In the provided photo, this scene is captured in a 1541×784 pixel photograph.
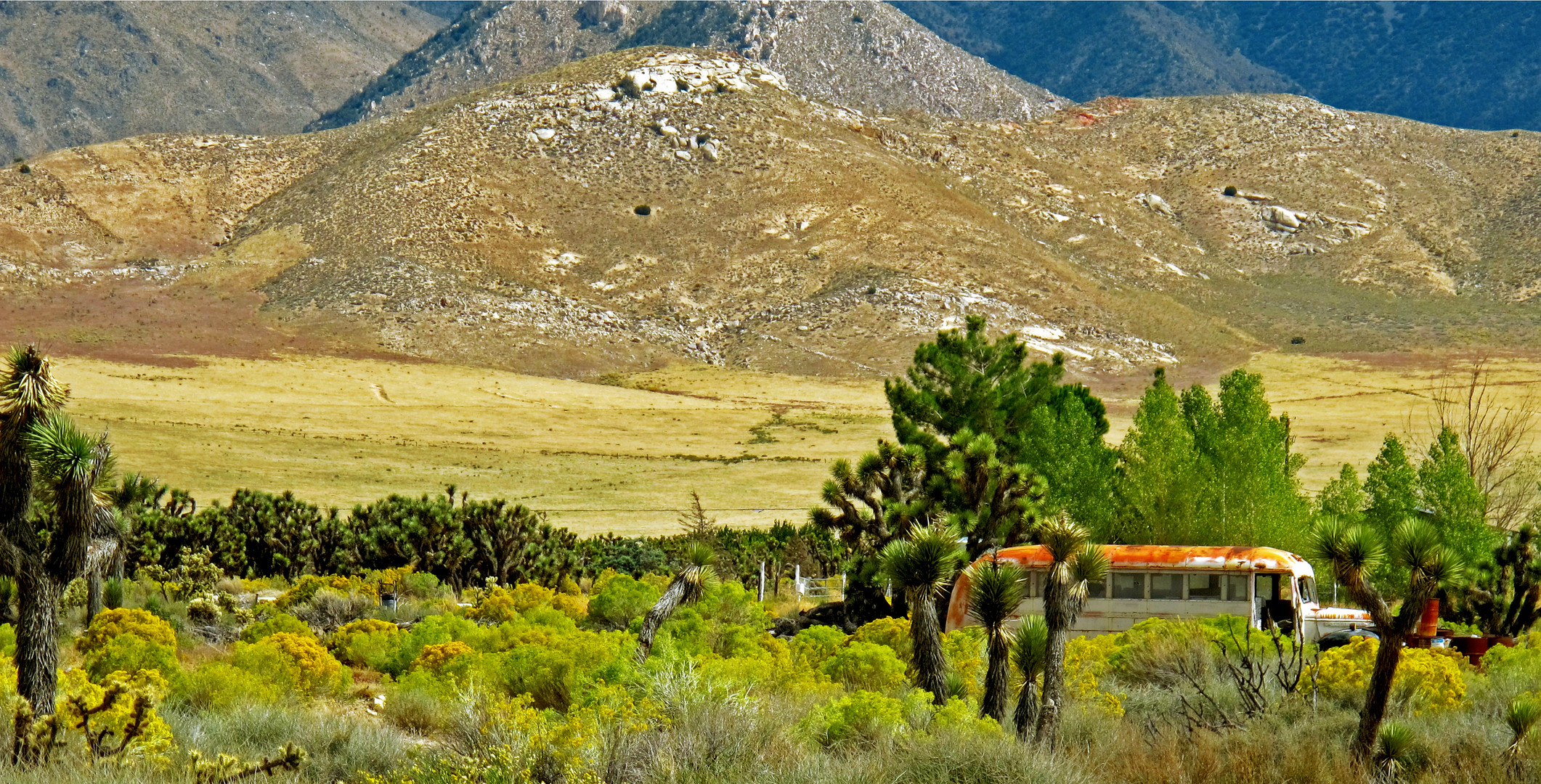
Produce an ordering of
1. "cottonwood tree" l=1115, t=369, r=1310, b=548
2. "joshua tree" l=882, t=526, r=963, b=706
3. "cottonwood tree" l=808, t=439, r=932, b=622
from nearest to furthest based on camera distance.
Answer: "joshua tree" l=882, t=526, r=963, b=706, "cottonwood tree" l=808, t=439, r=932, b=622, "cottonwood tree" l=1115, t=369, r=1310, b=548

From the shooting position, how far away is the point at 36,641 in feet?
45.6

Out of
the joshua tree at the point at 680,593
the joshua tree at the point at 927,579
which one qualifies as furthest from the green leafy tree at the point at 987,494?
the joshua tree at the point at 927,579

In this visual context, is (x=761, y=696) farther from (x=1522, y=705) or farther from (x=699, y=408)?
(x=699, y=408)

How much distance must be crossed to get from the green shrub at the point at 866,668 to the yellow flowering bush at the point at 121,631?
9.52 metres

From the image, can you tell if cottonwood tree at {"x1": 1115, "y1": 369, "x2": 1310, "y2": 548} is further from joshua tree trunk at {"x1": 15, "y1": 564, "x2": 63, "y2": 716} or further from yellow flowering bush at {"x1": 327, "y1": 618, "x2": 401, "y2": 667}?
joshua tree trunk at {"x1": 15, "y1": 564, "x2": 63, "y2": 716}

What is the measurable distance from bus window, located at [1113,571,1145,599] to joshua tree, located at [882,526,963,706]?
13575 mm

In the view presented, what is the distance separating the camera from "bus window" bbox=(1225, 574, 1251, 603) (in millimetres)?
29656

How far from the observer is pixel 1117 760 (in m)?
15.2

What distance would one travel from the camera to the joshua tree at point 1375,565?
14.5m

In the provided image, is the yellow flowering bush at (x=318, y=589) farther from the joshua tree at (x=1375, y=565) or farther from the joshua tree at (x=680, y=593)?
the joshua tree at (x=1375, y=565)

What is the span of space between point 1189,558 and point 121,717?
22.1 m

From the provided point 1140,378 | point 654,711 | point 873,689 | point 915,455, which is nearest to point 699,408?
point 1140,378

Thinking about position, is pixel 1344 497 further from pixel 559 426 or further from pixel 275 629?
pixel 559 426

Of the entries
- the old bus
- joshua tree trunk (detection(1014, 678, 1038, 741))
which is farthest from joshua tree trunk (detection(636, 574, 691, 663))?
the old bus
